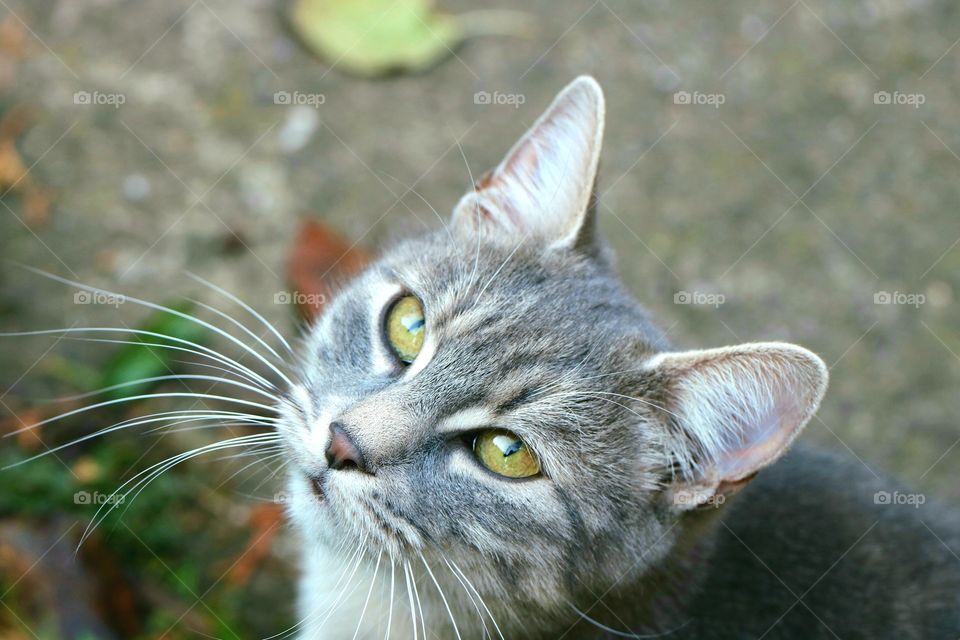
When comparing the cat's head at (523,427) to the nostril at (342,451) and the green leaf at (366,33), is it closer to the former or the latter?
the nostril at (342,451)

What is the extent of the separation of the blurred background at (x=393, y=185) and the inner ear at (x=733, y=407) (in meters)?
1.82

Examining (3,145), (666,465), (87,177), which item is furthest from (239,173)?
(666,465)

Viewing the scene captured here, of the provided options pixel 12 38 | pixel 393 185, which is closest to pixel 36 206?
pixel 12 38

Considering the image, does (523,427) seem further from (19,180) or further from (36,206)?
(19,180)

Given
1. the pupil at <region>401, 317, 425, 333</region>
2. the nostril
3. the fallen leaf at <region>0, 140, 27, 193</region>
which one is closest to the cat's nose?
the nostril

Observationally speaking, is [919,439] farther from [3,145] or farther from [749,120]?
[3,145]

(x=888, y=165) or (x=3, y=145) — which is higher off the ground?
(x=3, y=145)

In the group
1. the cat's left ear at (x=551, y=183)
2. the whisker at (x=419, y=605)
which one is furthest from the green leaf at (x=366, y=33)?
the whisker at (x=419, y=605)

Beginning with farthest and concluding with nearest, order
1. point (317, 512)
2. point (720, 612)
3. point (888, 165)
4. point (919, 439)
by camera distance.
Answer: point (888, 165), point (919, 439), point (720, 612), point (317, 512)

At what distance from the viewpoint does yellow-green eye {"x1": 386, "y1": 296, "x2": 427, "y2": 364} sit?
2.88 m

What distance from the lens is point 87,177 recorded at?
482 cm

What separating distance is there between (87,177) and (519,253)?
2910 mm

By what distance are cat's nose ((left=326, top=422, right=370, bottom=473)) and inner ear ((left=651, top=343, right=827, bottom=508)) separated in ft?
3.15

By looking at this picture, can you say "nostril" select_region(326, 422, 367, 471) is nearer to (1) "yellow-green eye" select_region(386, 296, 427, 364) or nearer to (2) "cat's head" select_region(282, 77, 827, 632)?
(2) "cat's head" select_region(282, 77, 827, 632)
